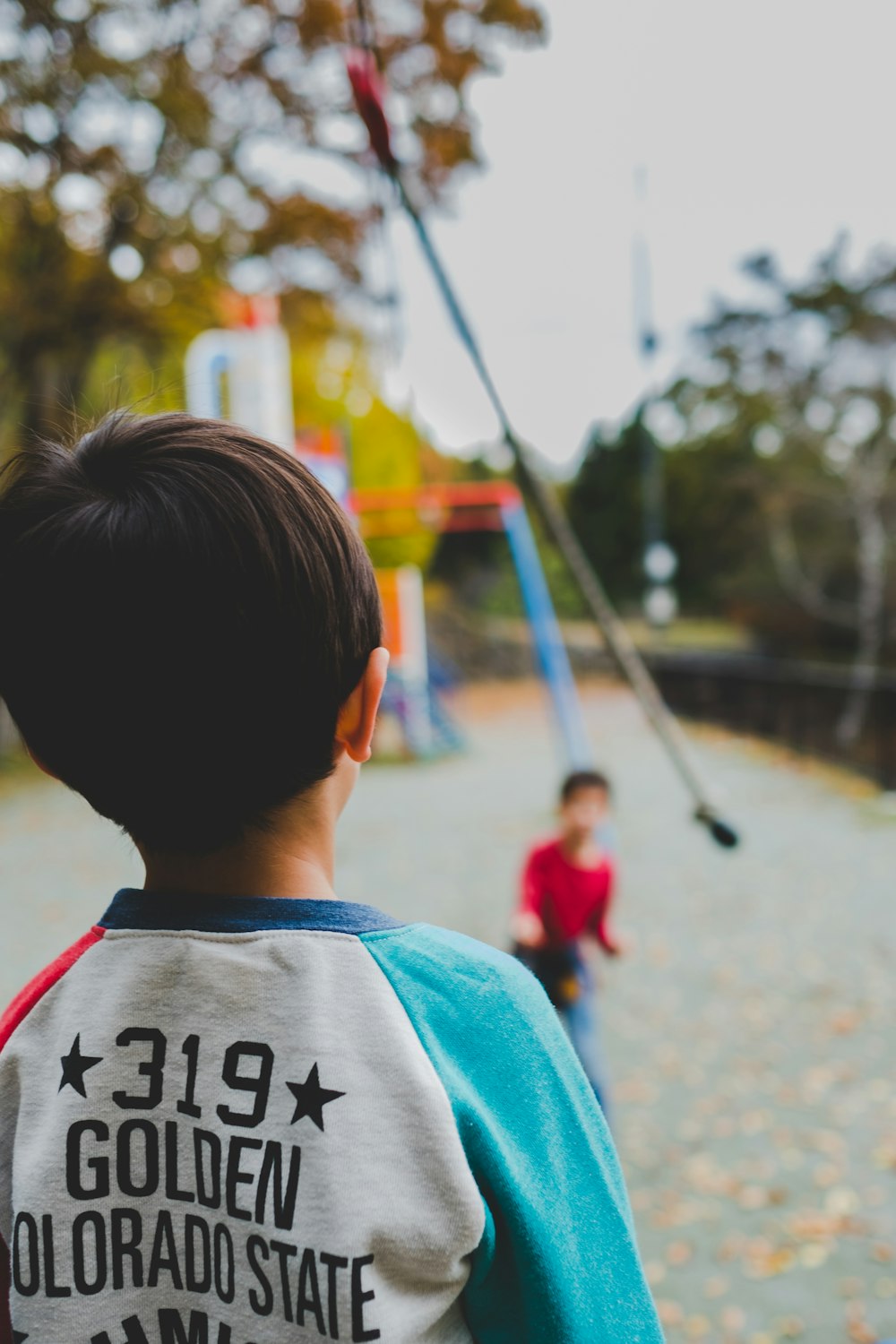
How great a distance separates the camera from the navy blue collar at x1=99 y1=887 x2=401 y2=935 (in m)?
0.67

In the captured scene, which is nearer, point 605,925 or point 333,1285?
point 333,1285

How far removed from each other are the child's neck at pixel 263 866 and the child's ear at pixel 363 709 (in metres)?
0.04

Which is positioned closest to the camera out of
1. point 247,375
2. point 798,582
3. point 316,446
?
point 247,375

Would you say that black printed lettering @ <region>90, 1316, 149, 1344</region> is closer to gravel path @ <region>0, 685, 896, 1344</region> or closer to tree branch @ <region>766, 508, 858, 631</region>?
gravel path @ <region>0, 685, 896, 1344</region>

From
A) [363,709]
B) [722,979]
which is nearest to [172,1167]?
[363,709]

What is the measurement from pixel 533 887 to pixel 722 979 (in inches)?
117

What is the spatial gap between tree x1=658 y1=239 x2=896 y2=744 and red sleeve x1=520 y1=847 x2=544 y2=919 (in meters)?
10.3

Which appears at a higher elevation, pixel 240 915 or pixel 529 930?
pixel 240 915

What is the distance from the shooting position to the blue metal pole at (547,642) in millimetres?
5781

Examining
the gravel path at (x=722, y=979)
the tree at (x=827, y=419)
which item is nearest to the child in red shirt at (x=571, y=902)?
the gravel path at (x=722, y=979)

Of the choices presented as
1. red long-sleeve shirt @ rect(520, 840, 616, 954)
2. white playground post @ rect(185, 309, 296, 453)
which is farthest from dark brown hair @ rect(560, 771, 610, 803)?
white playground post @ rect(185, 309, 296, 453)

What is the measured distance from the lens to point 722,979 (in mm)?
5688

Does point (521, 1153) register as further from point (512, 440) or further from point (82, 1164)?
point (512, 440)

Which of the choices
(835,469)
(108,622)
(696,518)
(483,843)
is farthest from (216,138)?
(696,518)
